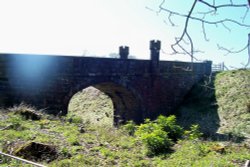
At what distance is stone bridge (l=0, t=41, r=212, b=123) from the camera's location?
1303cm

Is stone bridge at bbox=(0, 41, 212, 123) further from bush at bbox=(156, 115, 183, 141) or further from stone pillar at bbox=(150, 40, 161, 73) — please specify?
bush at bbox=(156, 115, 183, 141)

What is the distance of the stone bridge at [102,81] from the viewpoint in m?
13.0

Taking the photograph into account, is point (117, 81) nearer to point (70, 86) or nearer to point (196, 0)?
point (70, 86)

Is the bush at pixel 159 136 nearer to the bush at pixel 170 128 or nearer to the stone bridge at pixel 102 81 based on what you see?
the bush at pixel 170 128

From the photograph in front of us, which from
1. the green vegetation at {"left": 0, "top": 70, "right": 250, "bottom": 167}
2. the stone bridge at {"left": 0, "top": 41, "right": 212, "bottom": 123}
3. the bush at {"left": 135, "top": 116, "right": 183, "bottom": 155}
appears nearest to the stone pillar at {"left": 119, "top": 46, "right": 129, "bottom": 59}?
the stone bridge at {"left": 0, "top": 41, "right": 212, "bottom": 123}

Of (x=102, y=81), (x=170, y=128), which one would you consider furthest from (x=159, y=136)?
(x=102, y=81)

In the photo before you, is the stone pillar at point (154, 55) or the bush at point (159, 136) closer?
the bush at point (159, 136)

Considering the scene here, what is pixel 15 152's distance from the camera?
21.1 ft

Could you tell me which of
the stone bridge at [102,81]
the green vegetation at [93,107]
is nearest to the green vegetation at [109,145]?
the stone bridge at [102,81]

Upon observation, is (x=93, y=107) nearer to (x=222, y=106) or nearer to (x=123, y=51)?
(x=123, y=51)

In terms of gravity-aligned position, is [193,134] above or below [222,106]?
above

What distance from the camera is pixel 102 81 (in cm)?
1653

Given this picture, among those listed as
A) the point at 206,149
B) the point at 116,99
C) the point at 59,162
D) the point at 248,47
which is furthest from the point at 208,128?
the point at 248,47

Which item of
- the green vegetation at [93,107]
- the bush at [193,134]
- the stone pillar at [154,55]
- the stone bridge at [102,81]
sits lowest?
the green vegetation at [93,107]
